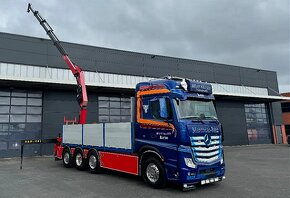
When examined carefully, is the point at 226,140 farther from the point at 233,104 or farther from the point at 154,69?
the point at 154,69

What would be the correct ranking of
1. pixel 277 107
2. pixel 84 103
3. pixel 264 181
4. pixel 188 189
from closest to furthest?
1. pixel 188 189
2. pixel 264 181
3. pixel 84 103
4. pixel 277 107

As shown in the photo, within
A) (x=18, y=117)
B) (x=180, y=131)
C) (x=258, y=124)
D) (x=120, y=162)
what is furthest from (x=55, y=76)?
(x=258, y=124)

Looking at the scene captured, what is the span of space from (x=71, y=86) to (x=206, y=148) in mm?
13794

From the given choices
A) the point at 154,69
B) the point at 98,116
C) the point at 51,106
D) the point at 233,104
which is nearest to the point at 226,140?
the point at 233,104

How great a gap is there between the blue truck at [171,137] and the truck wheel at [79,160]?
2.13m

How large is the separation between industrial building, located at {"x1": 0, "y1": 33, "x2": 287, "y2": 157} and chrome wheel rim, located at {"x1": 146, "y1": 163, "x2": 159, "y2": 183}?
11.7m

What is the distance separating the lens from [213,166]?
26.4ft

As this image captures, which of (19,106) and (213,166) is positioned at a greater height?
(19,106)

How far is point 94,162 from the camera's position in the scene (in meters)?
11.1

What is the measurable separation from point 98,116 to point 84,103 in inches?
295

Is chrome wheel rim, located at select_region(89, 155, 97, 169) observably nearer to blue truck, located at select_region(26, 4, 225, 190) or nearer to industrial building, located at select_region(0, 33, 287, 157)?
blue truck, located at select_region(26, 4, 225, 190)

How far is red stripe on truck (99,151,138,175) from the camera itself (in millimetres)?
8953

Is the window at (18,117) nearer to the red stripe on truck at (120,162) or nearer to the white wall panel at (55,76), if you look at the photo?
the white wall panel at (55,76)

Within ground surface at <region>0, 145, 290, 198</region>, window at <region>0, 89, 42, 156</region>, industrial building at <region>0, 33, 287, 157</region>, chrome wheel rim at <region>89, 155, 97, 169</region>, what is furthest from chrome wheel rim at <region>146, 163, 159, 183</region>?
window at <region>0, 89, 42, 156</region>
